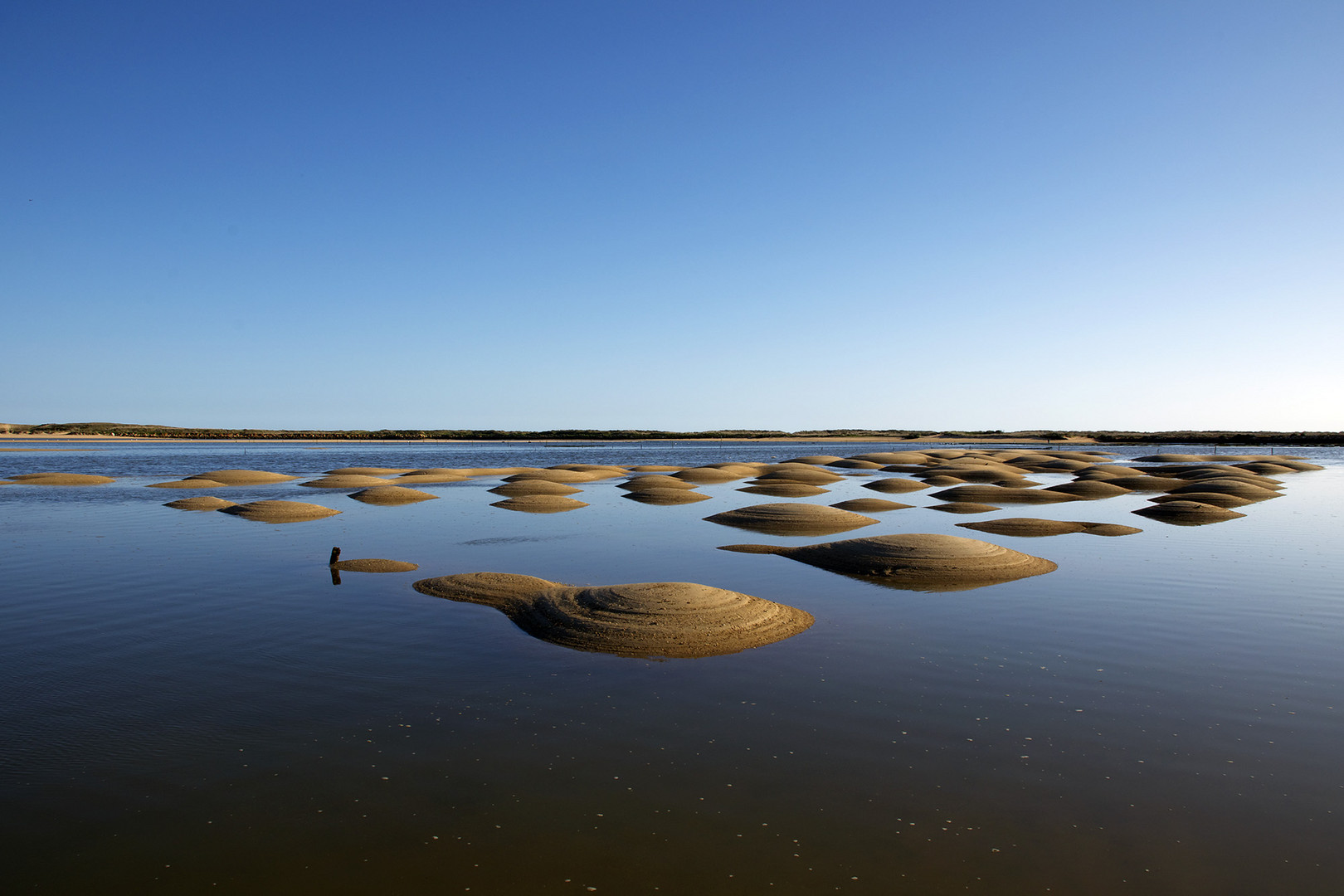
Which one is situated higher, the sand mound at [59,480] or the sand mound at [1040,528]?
the sand mound at [59,480]

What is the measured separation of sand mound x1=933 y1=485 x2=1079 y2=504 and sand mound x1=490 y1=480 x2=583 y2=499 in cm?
2663

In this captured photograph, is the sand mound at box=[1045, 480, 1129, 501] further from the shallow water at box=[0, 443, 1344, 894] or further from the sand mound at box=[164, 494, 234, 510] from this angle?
the sand mound at box=[164, 494, 234, 510]

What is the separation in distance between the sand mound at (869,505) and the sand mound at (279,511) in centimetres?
2978

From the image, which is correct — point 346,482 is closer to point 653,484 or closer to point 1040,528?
point 653,484

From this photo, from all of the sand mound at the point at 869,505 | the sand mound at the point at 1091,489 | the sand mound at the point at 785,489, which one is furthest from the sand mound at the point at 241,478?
the sand mound at the point at 1091,489

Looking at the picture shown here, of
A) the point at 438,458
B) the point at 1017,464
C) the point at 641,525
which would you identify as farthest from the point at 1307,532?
the point at 438,458

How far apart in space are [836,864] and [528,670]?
773cm

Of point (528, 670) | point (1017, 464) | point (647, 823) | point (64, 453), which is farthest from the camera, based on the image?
point (64, 453)

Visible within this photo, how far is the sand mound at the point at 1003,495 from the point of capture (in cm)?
4938

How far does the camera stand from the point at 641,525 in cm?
3662

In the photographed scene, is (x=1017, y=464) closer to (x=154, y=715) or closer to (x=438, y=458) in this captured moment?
(x=438, y=458)

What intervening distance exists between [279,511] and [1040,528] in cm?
3862

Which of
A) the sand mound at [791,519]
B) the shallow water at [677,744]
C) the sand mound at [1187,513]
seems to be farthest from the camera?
the sand mound at [1187,513]

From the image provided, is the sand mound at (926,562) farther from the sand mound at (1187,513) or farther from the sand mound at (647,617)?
the sand mound at (1187,513)
